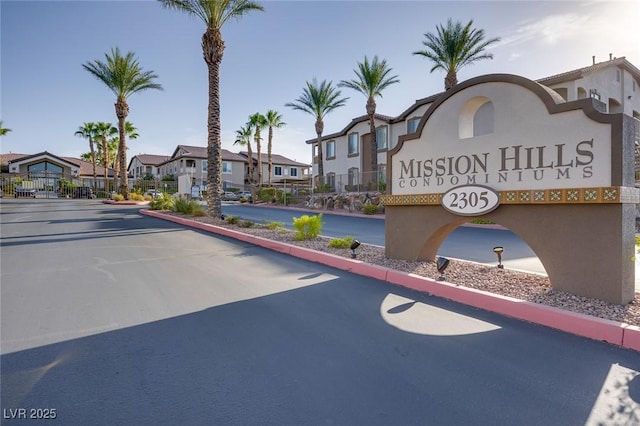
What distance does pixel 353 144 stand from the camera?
33719 mm

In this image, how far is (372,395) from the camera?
2.80m

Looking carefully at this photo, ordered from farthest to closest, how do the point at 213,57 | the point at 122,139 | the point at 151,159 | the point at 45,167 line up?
the point at 151,159, the point at 45,167, the point at 122,139, the point at 213,57

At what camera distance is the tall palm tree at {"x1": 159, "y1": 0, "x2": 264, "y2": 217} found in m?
15.9

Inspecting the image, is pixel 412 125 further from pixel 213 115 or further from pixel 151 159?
pixel 151 159

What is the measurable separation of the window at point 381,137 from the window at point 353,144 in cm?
255

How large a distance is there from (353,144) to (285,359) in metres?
31.6

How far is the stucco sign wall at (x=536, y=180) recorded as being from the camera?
15.1 feet

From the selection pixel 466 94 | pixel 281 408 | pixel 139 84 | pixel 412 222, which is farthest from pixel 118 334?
pixel 139 84

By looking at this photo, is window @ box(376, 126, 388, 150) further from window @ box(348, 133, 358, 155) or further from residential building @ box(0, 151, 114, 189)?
residential building @ box(0, 151, 114, 189)

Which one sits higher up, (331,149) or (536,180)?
(331,149)

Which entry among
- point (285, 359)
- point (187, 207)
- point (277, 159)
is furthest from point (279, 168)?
point (285, 359)

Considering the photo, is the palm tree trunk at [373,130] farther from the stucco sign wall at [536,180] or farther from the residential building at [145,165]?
the residential building at [145,165]

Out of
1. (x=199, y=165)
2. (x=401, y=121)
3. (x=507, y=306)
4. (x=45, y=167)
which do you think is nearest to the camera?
(x=507, y=306)

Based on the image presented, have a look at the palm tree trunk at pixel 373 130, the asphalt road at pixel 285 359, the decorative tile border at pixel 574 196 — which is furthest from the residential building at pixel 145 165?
the decorative tile border at pixel 574 196
